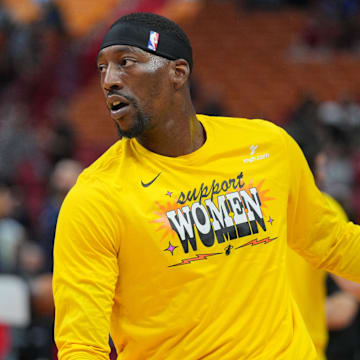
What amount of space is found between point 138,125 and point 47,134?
11.9 meters

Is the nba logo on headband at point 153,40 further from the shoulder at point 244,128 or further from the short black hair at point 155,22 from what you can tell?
the shoulder at point 244,128

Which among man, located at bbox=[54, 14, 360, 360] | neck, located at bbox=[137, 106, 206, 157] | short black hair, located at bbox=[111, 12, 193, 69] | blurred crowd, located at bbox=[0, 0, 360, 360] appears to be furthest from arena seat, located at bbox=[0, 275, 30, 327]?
short black hair, located at bbox=[111, 12, 193, 69]

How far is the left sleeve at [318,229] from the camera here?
2.65 m

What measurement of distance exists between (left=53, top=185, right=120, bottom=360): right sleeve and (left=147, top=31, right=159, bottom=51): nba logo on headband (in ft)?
1.58

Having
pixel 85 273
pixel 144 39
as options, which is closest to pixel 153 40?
pixel 144 39

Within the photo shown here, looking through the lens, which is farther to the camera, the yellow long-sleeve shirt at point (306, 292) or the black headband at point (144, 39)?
the yellow long-sleeve shirt at point (306, 292)

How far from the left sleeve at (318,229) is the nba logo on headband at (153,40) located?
23.3 inches

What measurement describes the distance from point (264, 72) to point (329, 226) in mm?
13494

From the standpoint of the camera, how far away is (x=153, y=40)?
7.78ft

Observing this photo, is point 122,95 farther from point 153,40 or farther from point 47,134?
point 47,134

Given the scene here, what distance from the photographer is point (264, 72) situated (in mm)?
15898

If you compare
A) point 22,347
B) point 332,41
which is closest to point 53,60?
point 332,41

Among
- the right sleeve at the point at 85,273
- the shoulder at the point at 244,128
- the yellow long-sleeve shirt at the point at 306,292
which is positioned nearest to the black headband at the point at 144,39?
the shoulder at the point at 244,128

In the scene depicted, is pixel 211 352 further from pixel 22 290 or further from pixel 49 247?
pixel 49 247
